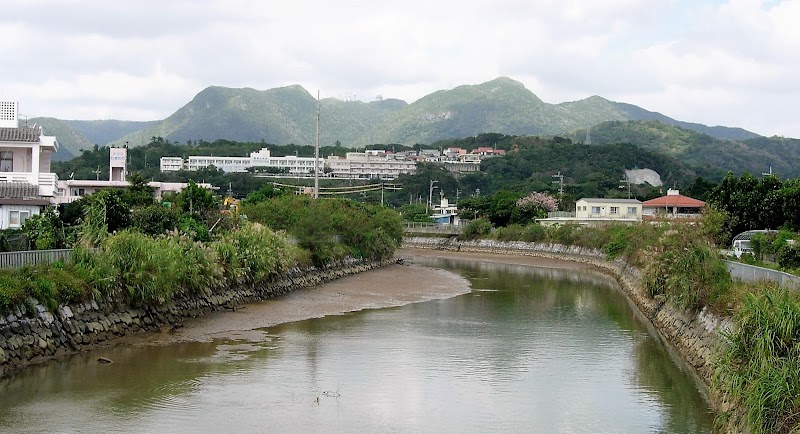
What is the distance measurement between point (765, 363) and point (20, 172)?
3103 centimetres

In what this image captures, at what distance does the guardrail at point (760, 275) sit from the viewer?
20997 millimetres

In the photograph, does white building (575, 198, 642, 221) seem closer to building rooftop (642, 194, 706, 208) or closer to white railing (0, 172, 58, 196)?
building rooftop (642, 194, 706, 208)

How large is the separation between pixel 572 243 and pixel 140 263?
189ft

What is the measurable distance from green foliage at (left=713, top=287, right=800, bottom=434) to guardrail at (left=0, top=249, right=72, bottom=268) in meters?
16.9

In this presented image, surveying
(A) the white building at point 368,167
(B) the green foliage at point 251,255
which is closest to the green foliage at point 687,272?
(B) the green foliage at point 251,255

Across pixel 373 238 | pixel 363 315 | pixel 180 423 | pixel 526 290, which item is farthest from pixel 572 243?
pixel 180 423

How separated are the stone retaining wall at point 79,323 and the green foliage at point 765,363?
15334 mm

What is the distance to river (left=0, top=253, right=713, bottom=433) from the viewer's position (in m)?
18.0

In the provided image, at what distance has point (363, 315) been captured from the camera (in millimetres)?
34688

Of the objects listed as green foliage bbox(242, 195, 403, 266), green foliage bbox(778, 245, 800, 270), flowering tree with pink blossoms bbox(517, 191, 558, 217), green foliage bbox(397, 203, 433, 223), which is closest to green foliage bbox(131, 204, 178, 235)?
green foliage bbox(242, 195, 403, 266)

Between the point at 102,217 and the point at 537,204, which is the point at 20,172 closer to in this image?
the point at 102,217

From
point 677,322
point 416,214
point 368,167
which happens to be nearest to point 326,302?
point 677,322

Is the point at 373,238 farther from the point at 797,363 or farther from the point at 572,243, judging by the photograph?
the point at 797,363

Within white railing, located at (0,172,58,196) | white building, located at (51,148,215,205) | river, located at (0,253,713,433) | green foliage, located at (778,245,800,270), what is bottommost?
river, located at (0,253,713,433)
